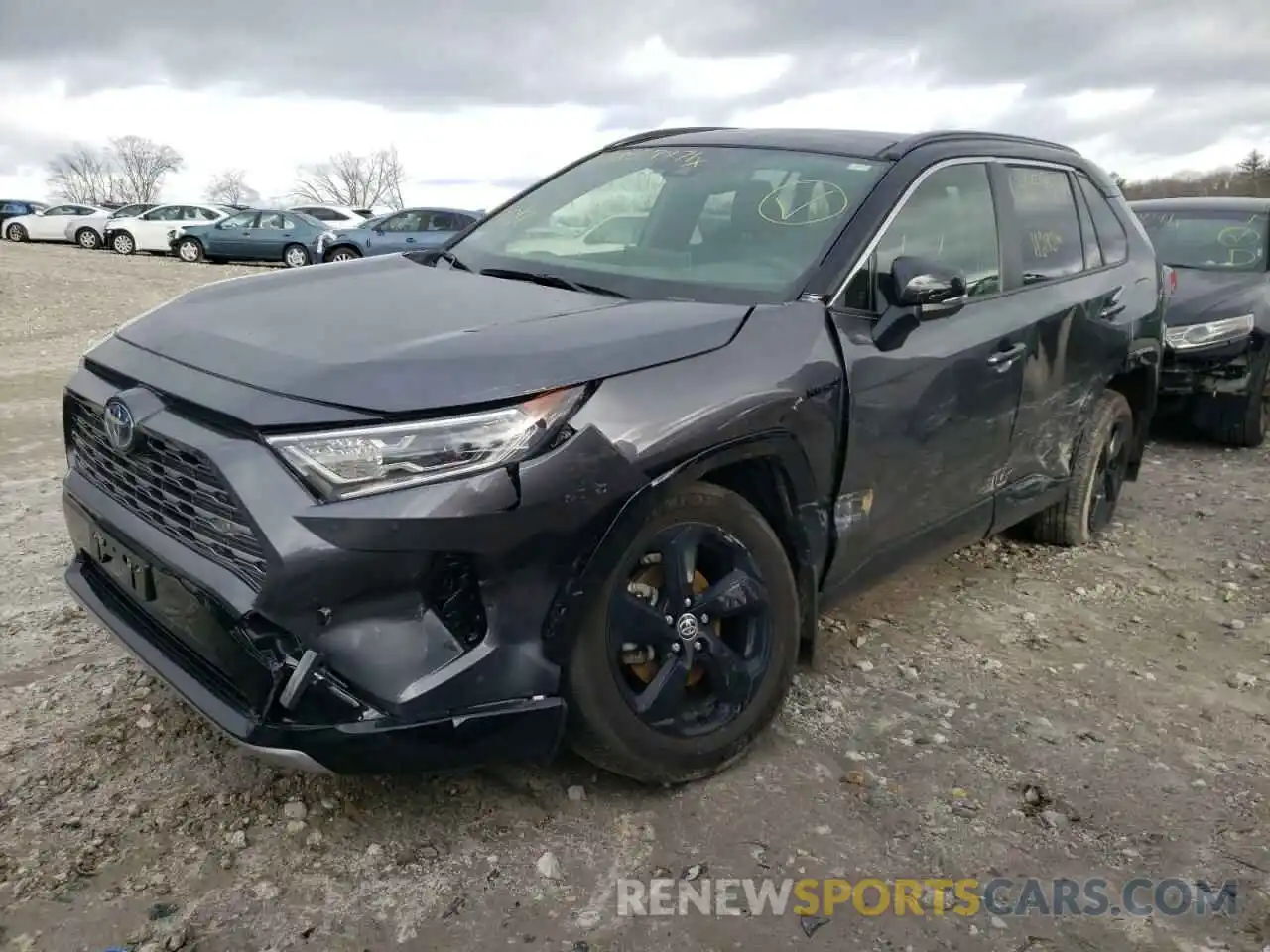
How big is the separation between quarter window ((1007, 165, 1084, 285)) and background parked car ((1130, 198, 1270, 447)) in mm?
2826

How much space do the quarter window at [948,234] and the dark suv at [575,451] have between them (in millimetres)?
16

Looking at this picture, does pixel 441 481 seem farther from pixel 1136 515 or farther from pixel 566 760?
pixel 1136 515

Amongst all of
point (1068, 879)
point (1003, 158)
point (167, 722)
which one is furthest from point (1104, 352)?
point (167, 722)

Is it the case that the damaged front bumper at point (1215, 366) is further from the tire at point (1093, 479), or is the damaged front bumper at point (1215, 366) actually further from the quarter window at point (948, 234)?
the quarter window at point (948, 234)

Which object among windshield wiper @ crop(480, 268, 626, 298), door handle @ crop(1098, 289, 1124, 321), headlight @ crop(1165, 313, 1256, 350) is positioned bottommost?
headlight @ crop(1165, 313, 1256, 350)

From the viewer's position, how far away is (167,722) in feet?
10.0

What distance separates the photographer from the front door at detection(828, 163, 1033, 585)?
309 cm

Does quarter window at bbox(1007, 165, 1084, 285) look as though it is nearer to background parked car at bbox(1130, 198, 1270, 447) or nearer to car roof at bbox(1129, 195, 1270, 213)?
background parked car at bbox(1130, 198, 1270, 447)

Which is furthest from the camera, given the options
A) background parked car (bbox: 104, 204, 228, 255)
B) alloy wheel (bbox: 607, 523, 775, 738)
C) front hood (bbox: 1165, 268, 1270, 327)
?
background parked car (bbox: 104, 204, 228, 255)

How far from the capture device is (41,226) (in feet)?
97.9

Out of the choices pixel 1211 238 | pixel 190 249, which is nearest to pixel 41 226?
pixel 190 249

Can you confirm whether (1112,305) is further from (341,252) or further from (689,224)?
(341,252)

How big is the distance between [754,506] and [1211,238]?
669cm

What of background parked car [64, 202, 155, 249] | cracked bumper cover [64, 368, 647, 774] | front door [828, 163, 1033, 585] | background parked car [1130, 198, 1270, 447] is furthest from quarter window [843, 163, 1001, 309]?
background parked car [64, 202, 155, 249]
